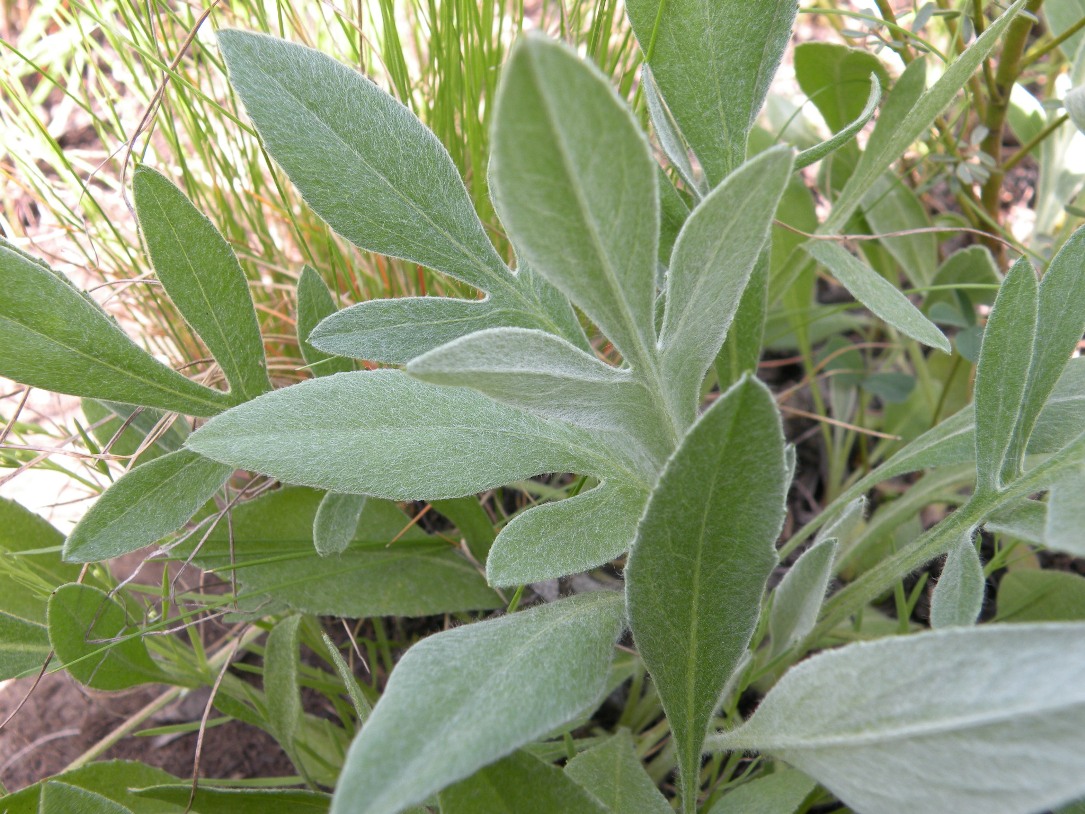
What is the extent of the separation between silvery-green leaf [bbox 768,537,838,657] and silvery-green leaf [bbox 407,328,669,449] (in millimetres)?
150

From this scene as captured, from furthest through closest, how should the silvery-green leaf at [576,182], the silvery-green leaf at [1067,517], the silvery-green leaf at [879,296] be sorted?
the silvery-green leaf at [879,296]
the silvery-green leaf at [1067,517]
the silvery-green leaf at [576,182]

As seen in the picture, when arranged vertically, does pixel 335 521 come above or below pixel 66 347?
below

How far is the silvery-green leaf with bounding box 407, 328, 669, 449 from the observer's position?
19.8 inches

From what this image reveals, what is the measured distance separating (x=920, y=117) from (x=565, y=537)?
1.56ft

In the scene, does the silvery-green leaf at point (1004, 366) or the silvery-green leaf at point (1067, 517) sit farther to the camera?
the silvery-green leaf at point (1004, 366)

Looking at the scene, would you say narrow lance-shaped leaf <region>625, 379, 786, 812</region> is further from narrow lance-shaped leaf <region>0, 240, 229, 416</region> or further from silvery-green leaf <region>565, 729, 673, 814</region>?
narrow lance-shaped leaf <region>0, 240, 229, 416</region>

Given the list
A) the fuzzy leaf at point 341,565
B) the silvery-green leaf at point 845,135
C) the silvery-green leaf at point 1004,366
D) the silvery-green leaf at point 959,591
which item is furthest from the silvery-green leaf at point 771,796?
the silvery-green leaf at point 845,135

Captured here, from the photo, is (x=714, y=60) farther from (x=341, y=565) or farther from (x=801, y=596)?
(x=341, y=565)

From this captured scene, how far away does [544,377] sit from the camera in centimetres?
55

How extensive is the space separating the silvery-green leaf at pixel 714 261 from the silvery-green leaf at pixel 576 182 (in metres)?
0.04

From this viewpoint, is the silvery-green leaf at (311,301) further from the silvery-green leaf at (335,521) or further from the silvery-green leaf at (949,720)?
the silvery-green leaf at (949,720)

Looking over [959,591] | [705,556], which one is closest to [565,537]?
[705,556]

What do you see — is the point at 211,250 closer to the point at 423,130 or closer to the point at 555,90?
the point at 423,130

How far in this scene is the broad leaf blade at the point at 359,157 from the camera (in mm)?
674
